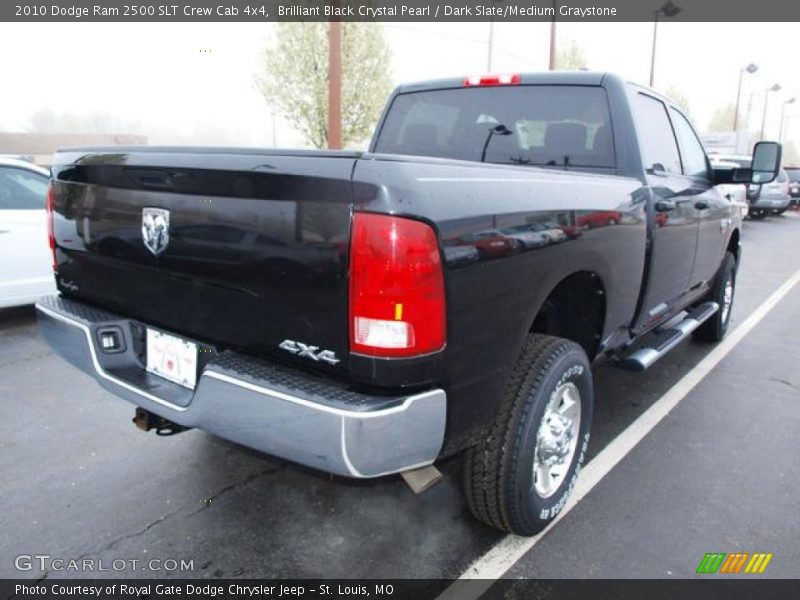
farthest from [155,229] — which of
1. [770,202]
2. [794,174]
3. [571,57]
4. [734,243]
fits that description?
[571,57]

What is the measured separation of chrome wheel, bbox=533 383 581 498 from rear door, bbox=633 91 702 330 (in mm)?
991

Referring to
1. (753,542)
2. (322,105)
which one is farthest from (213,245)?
(322,105)

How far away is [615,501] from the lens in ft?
9.69

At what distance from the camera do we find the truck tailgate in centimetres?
190

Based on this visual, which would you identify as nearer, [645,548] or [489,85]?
[645,548]

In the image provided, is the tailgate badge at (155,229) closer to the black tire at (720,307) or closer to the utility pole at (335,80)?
the black tire at (720,307)

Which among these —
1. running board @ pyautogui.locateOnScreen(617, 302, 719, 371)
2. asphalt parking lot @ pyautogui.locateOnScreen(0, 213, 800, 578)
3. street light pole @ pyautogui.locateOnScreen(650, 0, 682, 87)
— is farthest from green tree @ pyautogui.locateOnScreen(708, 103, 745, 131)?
asphalt parking lot @ pyautogui.locateOnScreen(0, 213, 800, 578)

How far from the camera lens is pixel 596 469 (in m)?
3.27

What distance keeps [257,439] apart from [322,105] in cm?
2124

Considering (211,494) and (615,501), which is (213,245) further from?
(615,501)

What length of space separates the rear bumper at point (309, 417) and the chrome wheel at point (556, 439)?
77cm

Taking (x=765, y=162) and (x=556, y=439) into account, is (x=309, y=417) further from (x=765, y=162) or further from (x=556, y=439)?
(x=765, y=162)

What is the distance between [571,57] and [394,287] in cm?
3652

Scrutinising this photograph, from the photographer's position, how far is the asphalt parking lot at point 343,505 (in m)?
2.51
